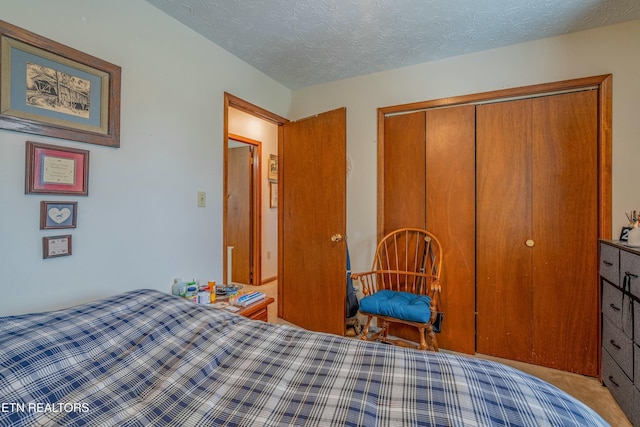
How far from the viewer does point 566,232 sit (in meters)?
2.03

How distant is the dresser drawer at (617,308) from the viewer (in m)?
1.56

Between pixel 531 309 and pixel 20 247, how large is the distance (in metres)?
3.02

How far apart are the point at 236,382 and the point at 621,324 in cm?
211

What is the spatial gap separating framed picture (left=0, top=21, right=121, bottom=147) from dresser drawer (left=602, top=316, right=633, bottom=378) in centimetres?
296

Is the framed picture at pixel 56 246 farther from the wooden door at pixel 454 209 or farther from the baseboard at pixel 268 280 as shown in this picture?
the baseboard at pixel 268 280

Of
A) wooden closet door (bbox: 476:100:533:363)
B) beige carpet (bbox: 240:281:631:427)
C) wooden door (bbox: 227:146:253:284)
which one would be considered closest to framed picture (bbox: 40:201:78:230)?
wooden closet door (bbox: 476:100:533:363)

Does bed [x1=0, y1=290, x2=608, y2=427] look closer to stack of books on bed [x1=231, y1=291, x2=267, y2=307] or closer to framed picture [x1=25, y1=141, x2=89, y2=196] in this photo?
framed picture [x1=25, y1=141, x2=89, y2=196]

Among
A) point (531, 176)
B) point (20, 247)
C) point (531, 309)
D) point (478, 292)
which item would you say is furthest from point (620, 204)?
point (20, 247)

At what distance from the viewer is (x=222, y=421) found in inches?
27.5

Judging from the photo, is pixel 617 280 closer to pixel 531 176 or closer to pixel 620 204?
pixel 620 204

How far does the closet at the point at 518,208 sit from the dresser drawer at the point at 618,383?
150 millimetres

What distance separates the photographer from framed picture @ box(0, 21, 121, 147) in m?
1.21

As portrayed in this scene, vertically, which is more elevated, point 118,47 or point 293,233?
point 118,47

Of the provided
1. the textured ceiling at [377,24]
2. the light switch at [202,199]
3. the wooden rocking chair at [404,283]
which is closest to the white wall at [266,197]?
the textured ceiling at [377,24]
